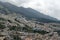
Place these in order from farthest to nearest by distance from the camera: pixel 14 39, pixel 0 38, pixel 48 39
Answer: pixel 48 39 → pixel 14 39 → pixel 0 38

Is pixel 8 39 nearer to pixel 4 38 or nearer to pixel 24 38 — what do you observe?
pixel 4 38

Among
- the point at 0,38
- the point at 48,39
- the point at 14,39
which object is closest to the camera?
the point at 0,38

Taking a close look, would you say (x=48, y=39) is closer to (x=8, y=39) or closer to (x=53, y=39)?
(x=53, y=39)

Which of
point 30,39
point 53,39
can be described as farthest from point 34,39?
point 53,39

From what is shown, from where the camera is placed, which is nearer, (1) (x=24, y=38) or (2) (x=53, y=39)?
(1) (x=24, y=38)

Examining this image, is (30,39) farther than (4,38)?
Yes

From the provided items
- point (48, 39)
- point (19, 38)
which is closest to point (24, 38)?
point (19, 38)

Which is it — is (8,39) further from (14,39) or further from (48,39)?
(48,39)
